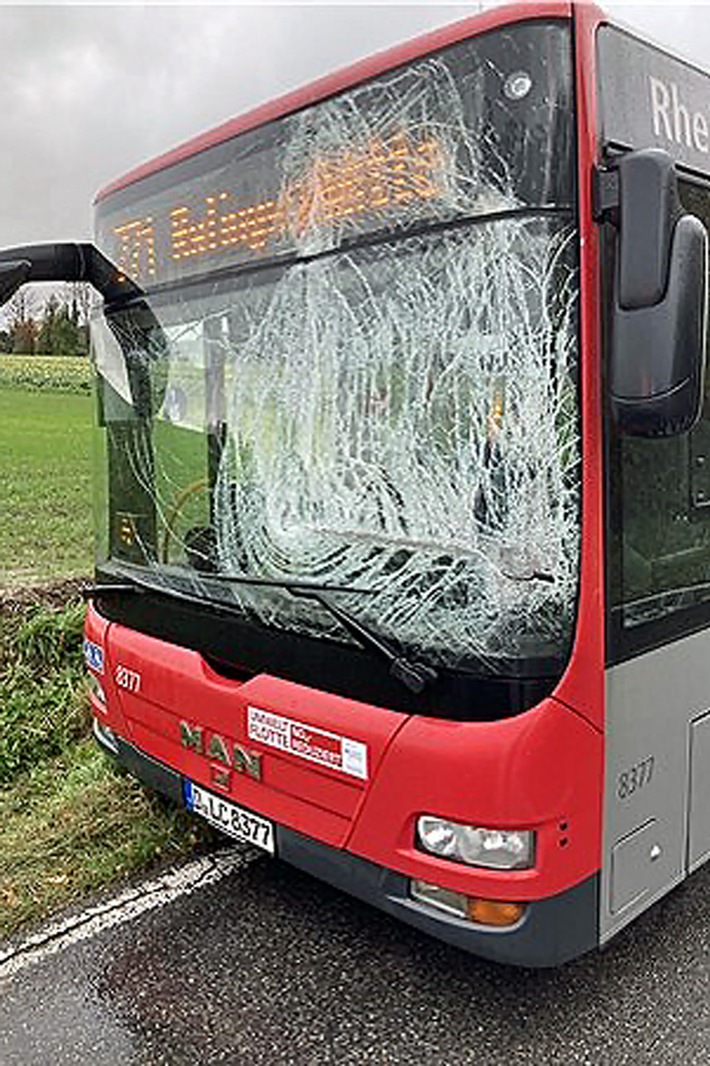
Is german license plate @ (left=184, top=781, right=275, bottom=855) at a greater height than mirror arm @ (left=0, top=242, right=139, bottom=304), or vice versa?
mirror arm @ (left=0, top=242, right=139, bottom=304)

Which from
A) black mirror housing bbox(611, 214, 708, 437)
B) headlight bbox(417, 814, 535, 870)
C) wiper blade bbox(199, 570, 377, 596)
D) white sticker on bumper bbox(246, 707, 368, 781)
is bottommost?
headlight bbox(417, 814, 535, 870)

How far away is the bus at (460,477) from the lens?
238cm

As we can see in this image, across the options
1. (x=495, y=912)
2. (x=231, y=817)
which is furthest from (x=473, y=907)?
(x=231, y=817)

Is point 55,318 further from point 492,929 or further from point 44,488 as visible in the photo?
point 44,488

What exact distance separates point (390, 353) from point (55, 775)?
3.24 meters

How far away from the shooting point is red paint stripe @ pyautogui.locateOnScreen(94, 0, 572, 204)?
2382mm

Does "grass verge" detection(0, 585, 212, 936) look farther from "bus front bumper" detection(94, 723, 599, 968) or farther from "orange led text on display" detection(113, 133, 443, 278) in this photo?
"orange led text on display" detection(113, 133, 443, 278)

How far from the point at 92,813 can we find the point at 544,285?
3026mm

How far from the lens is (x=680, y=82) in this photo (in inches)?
108

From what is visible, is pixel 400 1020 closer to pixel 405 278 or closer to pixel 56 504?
pixel 405 278

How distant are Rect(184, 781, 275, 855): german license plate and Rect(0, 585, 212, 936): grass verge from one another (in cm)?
73

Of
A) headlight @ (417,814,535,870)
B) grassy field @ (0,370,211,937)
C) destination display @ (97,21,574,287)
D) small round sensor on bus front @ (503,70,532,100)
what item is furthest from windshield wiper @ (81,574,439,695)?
small round sensor on bus front @ (503,70,532,100)

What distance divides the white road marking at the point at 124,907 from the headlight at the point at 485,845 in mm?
1497

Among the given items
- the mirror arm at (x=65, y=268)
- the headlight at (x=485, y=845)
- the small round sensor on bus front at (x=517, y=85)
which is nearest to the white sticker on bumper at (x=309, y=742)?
the headlight at (x=485, y=845)
